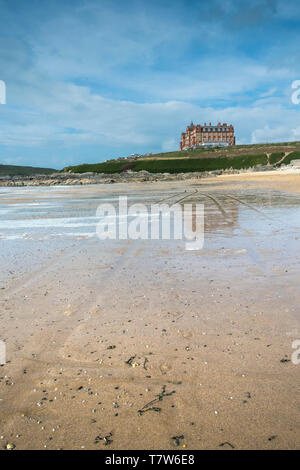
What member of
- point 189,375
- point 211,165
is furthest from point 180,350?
point 211,165

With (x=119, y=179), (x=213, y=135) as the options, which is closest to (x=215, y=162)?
(x=119, y=179)

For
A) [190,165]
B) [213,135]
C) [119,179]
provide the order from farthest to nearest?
[213,135]
[190,165]
[119,179]

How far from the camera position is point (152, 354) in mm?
2934

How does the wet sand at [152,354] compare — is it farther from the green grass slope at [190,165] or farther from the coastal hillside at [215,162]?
the green grass slope at [190,165]

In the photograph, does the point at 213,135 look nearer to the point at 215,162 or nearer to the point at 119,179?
the point at 215,162

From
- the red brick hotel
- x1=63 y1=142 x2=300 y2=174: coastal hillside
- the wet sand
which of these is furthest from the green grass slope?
the wet sand

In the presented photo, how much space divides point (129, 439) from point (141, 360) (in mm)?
837

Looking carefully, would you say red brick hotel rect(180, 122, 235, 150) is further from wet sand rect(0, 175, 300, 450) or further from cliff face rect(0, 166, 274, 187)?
wet sand rect(0, 175, 300, 450)

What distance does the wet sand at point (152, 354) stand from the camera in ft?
6.90

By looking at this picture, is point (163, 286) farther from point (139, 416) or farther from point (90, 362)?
point (139, 416)

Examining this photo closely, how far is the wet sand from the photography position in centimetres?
210

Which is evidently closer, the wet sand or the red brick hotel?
the wet sand

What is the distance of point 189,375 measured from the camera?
8.55 ft

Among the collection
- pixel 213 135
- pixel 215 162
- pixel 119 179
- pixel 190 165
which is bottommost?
pixel 119 179
